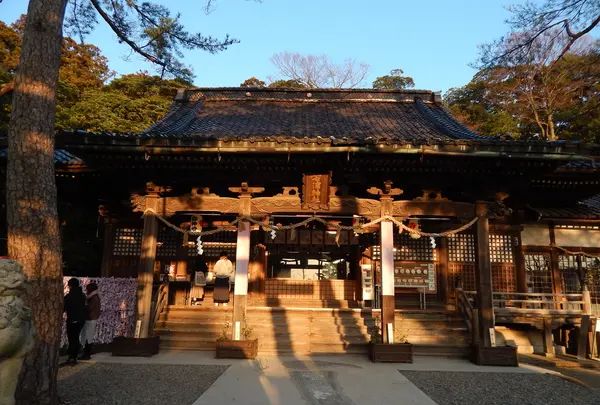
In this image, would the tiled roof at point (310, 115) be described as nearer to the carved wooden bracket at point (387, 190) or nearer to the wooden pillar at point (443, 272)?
the carved wooden bracket at point (387, 190)

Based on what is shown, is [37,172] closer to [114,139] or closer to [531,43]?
[114,139]

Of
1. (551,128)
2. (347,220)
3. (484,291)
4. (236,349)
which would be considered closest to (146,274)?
(236,349)

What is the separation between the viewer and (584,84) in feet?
77.6

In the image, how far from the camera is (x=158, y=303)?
9.48 meters

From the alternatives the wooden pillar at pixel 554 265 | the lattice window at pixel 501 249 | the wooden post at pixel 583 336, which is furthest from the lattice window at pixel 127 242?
the wooden pillar at pixel 554 265

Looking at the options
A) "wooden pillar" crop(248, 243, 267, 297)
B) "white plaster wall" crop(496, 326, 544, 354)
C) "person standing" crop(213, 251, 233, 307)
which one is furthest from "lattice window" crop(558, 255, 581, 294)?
"person standing" crop(213, 251, 233, 307)

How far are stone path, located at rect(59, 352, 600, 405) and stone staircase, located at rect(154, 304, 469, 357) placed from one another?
0.62 metres

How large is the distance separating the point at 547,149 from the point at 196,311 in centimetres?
888

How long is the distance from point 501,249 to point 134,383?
10.2 metres

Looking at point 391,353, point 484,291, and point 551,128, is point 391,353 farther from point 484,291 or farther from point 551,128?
point 551,128

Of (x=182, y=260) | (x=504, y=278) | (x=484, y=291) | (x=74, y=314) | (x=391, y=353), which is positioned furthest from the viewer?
(x=182, y=260)

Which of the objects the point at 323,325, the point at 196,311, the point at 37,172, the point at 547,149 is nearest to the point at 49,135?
the point at 37,172

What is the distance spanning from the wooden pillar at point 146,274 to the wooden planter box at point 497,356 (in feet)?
23.0

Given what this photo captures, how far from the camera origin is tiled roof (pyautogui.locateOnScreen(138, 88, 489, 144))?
35.8ft
